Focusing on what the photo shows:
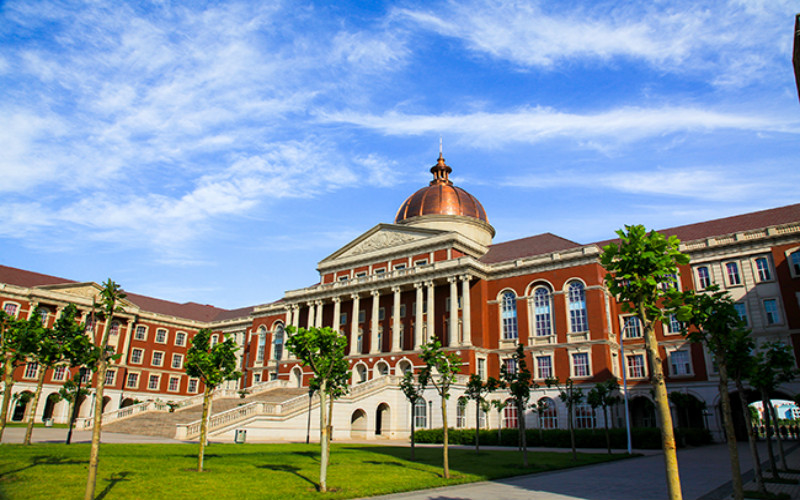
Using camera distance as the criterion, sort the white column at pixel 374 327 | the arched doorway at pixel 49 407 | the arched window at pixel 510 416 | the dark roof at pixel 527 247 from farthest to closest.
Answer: the arched doorway at pixel 49 407 < the white column at pixel 374 327 < the dark roof at pixel 527 247 < the arched window at pixel 510 416

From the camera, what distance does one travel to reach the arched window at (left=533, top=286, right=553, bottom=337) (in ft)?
164

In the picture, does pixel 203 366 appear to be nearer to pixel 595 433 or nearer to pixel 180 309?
pixel 595 433

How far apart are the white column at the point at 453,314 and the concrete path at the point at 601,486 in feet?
88.9

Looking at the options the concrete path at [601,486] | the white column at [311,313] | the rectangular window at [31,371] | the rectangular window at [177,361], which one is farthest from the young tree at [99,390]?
the rectangular window at [177,361]

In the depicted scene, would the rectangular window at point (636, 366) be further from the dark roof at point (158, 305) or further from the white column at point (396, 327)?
the dark roof at point (158, 305)

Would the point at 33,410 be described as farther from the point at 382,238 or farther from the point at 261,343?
the point at 261,343

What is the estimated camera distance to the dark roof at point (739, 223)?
4704 centimetres

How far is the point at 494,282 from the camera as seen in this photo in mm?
54375

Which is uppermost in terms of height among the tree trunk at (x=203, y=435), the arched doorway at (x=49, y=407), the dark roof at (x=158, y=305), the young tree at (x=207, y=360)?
the dark roof at (x=158, y=305)

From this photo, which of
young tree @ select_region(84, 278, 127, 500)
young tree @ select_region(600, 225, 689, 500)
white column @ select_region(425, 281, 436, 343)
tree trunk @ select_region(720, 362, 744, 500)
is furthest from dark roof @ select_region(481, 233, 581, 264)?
young tree @ select_region(84, 278, 127, 500)

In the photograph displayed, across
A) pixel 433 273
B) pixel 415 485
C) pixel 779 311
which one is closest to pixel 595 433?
pixel 779 311

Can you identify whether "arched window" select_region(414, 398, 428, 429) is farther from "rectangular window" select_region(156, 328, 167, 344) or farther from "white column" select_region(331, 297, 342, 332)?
"rectangular window" select_region(156, 328, 167, 344)

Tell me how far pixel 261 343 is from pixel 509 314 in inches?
1411

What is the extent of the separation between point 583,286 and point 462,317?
1161cm
